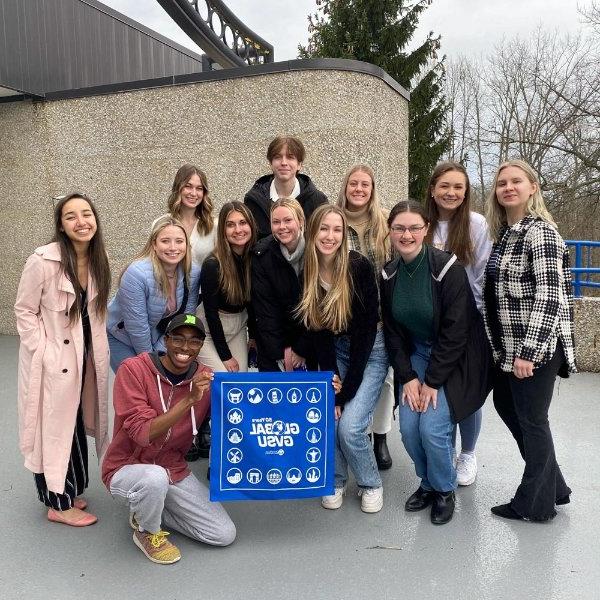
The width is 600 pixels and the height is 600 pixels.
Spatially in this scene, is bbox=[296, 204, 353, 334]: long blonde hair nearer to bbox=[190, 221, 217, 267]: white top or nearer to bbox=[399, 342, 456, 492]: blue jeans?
bbox=[399, 342, 456, 492]: blue jeans

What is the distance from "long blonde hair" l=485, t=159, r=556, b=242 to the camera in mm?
2867

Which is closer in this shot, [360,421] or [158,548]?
[158,548]

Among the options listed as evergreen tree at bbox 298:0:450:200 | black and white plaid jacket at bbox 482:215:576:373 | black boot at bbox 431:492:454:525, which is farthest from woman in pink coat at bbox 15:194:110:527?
evergreen tree at bbox 298:0:450:200

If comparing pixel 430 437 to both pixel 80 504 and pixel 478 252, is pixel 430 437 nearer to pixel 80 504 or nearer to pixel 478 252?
pixel 478 252

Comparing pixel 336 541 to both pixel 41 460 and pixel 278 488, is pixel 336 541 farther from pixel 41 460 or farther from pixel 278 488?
pixel 41 460

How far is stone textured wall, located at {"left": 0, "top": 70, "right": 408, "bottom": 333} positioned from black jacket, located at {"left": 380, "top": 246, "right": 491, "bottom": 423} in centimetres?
319

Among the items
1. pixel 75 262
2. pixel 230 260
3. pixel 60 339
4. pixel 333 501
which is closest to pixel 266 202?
pixel 230 260

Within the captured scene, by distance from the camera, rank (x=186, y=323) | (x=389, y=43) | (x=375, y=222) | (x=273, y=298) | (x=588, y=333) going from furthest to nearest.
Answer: (x=389, y=43) → (x=588, y=333) → (x=375, y=222) → (x=273, y=298) → (x=186, y=323)

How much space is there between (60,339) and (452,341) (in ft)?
6.86

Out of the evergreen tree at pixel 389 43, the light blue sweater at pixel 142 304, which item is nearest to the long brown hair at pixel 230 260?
the light blue sweater at pixel 142 304

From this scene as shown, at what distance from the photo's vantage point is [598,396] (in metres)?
4.96

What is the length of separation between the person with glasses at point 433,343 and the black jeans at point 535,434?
0.18 metres

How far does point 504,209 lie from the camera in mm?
3025

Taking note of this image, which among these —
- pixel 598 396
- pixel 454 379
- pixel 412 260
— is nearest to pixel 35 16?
pixel 412 260
